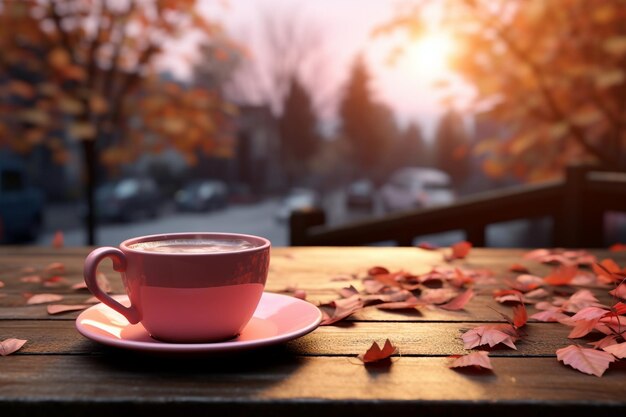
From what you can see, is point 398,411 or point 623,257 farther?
point 623,257

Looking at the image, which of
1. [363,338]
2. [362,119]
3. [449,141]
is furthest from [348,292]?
[449,141]

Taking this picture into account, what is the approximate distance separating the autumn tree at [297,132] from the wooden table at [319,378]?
1192 inches

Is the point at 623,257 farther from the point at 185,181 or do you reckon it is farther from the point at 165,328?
the point at 185,181

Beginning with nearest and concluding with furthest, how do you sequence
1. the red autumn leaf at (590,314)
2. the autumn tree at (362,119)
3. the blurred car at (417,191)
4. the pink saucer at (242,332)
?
1. the pink saucer at (242,332)
2. the red autumn leaf at (590,314)
3. the blurred car at (417,191)
4. the autumn tree at (362,119)

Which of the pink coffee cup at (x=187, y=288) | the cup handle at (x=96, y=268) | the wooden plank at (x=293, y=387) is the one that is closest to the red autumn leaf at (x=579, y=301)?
the wooden plank at (x=293, y=387)

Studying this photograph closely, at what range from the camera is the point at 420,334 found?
961 mm

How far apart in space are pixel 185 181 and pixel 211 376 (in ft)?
102

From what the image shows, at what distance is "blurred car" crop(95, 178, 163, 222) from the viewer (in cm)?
1775

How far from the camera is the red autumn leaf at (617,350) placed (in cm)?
84

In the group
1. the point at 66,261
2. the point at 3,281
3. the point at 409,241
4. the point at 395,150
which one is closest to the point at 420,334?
the point at 3,281

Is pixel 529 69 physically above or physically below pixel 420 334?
above

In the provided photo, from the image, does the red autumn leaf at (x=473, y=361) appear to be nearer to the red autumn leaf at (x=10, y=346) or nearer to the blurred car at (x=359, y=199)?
the red autumn leaf at (x=10, y=346)

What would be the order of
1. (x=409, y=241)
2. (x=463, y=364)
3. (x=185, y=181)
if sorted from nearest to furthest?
(x=463, y=364) → (x=409, y=241) → (x=185, y=181)

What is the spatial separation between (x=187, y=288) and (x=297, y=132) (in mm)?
32956
